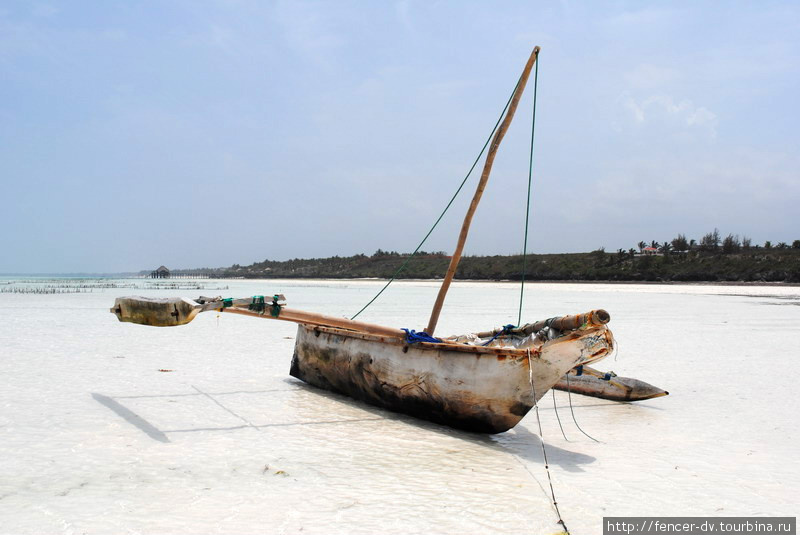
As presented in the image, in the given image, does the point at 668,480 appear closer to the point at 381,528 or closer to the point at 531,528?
the point at 531,528

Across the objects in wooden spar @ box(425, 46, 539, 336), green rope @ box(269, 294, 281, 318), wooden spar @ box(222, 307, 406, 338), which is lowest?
wooden spar @ box(222, 307, 406, 338)

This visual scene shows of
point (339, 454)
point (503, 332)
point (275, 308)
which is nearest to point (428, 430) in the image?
point (339, 454)

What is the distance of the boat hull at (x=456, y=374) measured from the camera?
4969mm

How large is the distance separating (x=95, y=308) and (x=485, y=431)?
17.3 m

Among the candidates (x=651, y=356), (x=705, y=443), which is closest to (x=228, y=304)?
(x=705, y=443)

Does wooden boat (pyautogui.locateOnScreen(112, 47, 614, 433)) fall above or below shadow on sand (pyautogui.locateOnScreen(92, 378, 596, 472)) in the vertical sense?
above

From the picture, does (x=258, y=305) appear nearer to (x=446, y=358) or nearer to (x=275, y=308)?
(x=275, y=308)

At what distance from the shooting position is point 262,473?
436 centimetres

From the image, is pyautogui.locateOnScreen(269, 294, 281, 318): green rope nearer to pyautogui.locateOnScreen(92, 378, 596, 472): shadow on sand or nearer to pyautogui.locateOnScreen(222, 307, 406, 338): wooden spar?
pyautogui.locateOnScreen(222, 307, 406, 338): wooden spar

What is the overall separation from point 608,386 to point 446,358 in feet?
8.62

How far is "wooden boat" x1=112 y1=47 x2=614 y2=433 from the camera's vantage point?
5.00m

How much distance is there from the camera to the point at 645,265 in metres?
40.7

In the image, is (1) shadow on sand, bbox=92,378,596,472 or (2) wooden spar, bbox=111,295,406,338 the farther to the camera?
(2) wooden spar, bbox=111,295,406,338

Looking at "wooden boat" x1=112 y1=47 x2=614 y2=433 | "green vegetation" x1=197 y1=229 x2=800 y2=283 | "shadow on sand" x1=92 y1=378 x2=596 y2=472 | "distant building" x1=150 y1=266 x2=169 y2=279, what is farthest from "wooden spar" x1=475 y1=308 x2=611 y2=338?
"distant building" x1=150 y1=266 x2=169 y2=279
